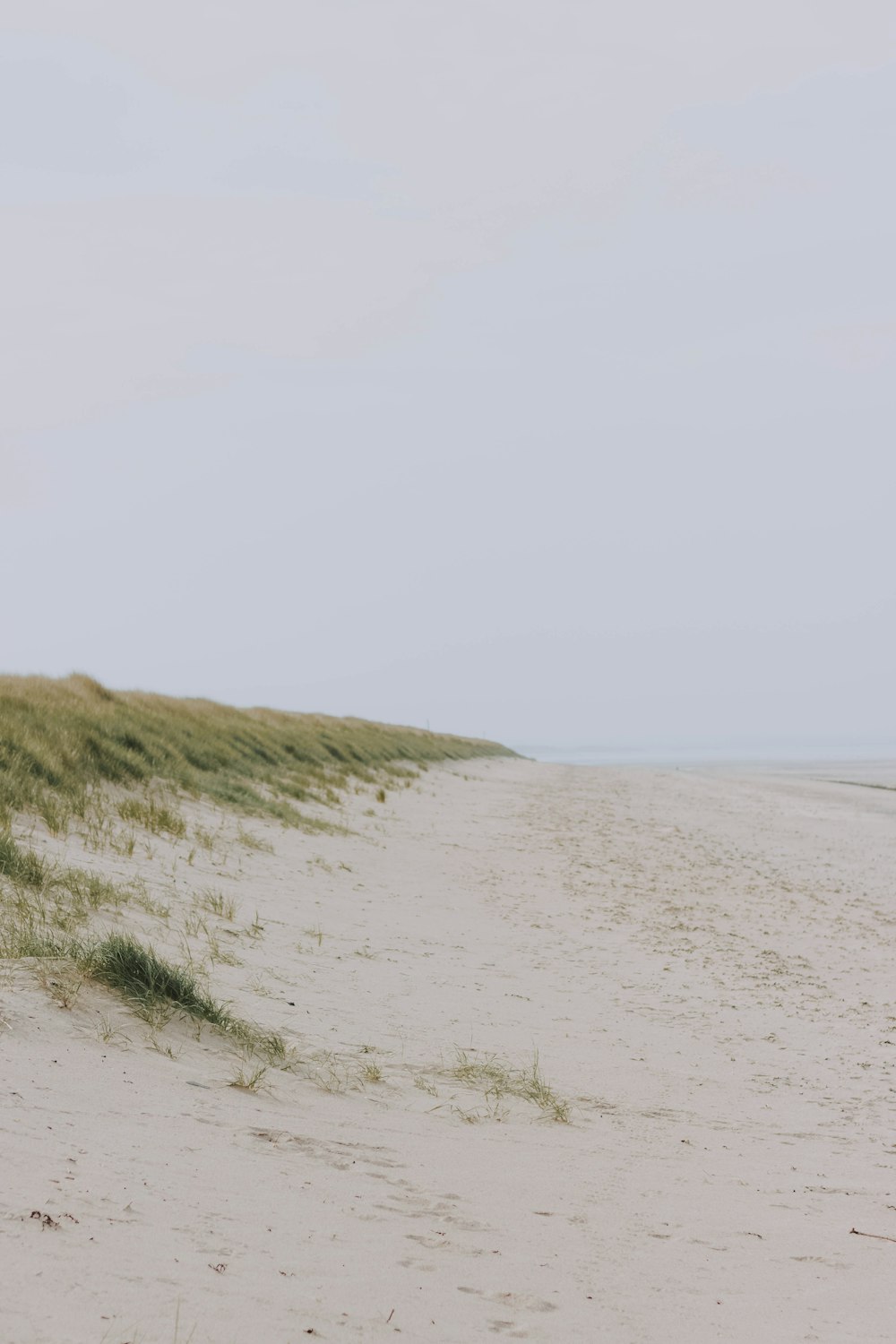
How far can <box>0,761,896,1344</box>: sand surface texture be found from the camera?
2.83 metres

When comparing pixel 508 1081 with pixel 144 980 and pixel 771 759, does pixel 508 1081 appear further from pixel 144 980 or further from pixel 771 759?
pixel 771 759

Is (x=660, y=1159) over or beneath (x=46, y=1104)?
beneath

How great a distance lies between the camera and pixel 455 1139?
171 inches

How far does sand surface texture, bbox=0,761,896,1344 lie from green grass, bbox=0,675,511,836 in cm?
129

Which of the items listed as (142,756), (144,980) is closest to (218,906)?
(144,980)

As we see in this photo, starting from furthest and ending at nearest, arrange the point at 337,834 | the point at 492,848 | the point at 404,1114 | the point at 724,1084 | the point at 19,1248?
the point at 492,848
the point at 337,834
the point at 724,1084
the point at 404,1114
the point at 19,1248

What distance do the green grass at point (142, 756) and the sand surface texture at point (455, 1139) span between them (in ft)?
4.22

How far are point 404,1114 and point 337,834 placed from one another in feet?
29.9

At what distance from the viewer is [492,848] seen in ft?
48.0

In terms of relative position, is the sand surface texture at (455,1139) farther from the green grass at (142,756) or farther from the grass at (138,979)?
the green grass at (142,756)

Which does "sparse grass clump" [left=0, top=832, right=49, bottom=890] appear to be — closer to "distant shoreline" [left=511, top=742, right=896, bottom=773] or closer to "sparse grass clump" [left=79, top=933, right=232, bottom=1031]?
"sparse grass clump" [left=79, top=933, right=232, bottom=1031]

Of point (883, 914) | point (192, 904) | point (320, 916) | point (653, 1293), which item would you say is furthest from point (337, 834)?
point (653, 1293)

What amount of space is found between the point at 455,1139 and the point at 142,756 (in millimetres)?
9640

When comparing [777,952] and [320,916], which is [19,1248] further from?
[777,952]
